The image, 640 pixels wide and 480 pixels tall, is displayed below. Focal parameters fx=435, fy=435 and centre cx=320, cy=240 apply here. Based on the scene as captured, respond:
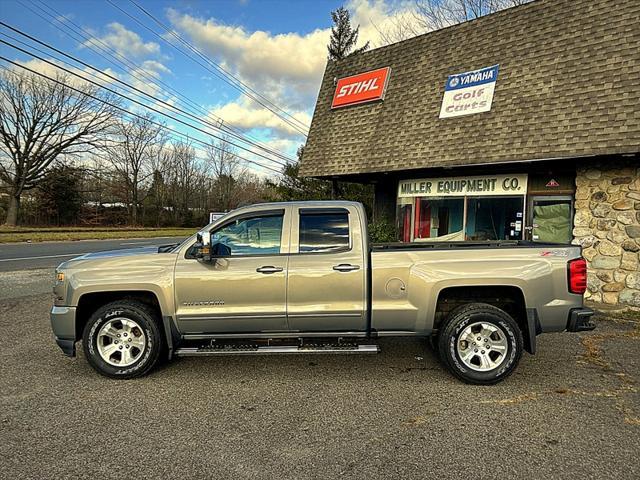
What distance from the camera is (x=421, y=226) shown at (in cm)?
1169

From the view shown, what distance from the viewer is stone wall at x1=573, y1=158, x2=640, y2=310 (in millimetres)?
8117

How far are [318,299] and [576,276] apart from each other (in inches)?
103

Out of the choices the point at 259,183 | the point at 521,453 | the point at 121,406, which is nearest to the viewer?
the point at 521,453

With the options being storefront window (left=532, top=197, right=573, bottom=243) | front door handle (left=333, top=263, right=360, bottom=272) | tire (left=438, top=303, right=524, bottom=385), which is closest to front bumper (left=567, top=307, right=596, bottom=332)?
tire (left=438, top=303, right=524, bottom=385)

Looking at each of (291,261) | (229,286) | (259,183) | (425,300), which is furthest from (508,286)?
(259,183)

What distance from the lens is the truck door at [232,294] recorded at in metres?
4.54

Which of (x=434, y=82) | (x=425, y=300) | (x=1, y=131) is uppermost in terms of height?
(x=1, y=131)

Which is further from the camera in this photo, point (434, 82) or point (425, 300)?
point (434, 82)

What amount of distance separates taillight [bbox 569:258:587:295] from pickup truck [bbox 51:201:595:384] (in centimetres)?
1

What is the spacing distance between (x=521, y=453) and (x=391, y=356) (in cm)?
223

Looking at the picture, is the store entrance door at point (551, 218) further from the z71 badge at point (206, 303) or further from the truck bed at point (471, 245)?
the z71 badge at point (206, 303)

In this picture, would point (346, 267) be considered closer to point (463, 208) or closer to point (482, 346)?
point (482, 346)

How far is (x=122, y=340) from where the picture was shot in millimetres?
4605

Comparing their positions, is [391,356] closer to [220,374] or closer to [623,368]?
[220,374]
